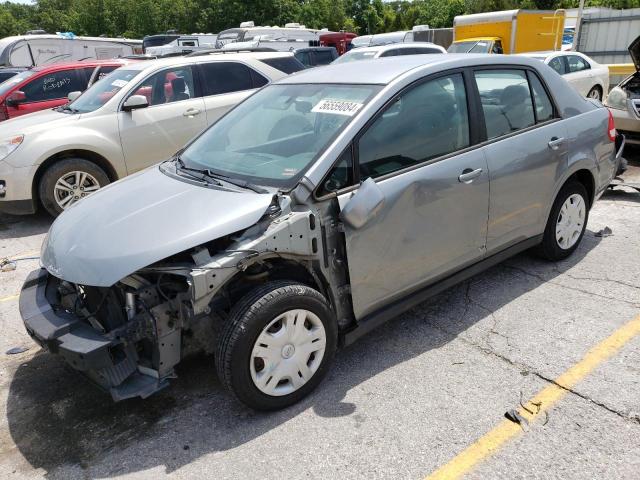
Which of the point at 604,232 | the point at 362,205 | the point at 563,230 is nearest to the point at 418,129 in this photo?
the point at 362,205

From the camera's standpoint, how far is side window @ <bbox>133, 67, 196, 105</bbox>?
6969 millimetres

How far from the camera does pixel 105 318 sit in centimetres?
290

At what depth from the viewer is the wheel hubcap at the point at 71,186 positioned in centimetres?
645

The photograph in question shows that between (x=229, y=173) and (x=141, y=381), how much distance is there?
1.30 metres

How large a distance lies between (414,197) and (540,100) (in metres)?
1.69

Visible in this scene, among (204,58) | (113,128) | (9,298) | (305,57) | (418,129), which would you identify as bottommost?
(9,298)

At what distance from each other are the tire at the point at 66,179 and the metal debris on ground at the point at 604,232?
5.63 m

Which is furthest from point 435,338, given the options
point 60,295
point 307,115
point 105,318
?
point 60,295

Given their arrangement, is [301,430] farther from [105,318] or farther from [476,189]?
[476,189]

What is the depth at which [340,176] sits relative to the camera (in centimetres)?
300

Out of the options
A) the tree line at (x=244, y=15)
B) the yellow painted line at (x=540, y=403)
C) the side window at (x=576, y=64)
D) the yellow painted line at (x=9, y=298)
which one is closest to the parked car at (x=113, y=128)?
the yellow painted line at (x=9, y=298)

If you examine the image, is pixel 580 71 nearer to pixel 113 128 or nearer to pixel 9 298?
pixel 113 128

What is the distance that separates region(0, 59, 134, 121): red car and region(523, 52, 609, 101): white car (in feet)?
28.3

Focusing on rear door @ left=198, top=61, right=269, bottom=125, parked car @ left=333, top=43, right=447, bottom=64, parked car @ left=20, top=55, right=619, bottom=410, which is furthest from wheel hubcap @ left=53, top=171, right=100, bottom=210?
parked car @ left=333, top=43, right=447, bottom=64
